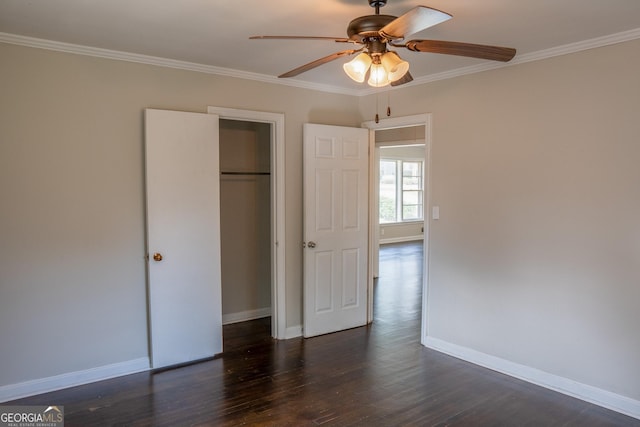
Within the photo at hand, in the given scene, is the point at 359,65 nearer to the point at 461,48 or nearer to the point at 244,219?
the point at 461,48

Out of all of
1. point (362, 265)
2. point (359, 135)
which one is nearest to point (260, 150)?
point (359, 135)

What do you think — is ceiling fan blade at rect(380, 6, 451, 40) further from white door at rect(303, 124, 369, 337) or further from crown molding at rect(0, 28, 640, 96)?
white door at rect(303, 124, 369, 337)

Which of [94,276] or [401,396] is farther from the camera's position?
[94,276]

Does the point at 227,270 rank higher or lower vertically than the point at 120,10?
lower

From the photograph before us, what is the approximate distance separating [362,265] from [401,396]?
1.74m

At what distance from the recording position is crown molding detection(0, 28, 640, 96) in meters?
2.91

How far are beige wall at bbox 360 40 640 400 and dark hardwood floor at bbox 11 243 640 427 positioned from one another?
334 mm

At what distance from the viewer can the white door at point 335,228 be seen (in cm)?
429

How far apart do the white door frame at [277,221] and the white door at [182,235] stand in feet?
2.04

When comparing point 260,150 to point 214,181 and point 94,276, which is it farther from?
point 94,276

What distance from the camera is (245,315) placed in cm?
489

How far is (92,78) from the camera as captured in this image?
3.25m

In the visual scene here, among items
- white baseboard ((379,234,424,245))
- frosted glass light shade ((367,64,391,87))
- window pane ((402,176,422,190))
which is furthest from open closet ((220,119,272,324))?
window pane ((402,176,422,190))

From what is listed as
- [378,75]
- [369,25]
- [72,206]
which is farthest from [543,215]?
[72,206]
